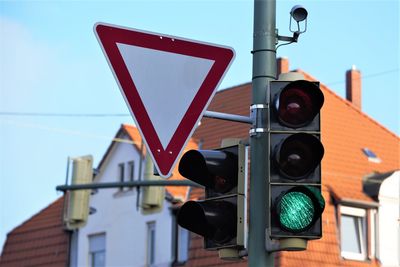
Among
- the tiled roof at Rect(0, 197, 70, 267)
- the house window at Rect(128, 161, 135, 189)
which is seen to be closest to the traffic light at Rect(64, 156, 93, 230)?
the house window at Rect(128, 161, 135, 189)

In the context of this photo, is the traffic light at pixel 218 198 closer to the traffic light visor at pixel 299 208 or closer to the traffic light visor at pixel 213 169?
the traffic light visor at pixel 213 169

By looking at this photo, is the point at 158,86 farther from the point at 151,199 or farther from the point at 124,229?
the point at 124,229

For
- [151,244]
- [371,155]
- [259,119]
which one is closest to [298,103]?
[259,119]

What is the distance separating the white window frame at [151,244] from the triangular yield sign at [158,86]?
990 inches

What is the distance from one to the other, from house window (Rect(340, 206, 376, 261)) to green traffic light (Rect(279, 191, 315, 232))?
76.8 ft

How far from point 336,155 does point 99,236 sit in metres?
7.88

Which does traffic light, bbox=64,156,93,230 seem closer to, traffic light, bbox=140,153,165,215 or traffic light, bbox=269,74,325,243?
traffic light, bbox=140,153,165,215

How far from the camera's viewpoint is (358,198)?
100.0ft

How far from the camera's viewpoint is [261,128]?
23.7 ft

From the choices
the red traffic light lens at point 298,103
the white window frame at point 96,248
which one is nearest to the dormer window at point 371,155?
the white window frame at point 96,248

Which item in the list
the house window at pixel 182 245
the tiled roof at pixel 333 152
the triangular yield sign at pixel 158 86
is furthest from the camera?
the house window at pixel 182 245

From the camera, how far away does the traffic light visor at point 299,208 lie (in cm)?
690

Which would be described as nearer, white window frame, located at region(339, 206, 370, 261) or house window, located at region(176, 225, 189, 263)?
white window frame, located at region(339, 206, 370, 261)

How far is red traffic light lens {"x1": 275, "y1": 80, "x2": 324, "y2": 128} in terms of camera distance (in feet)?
23.1
